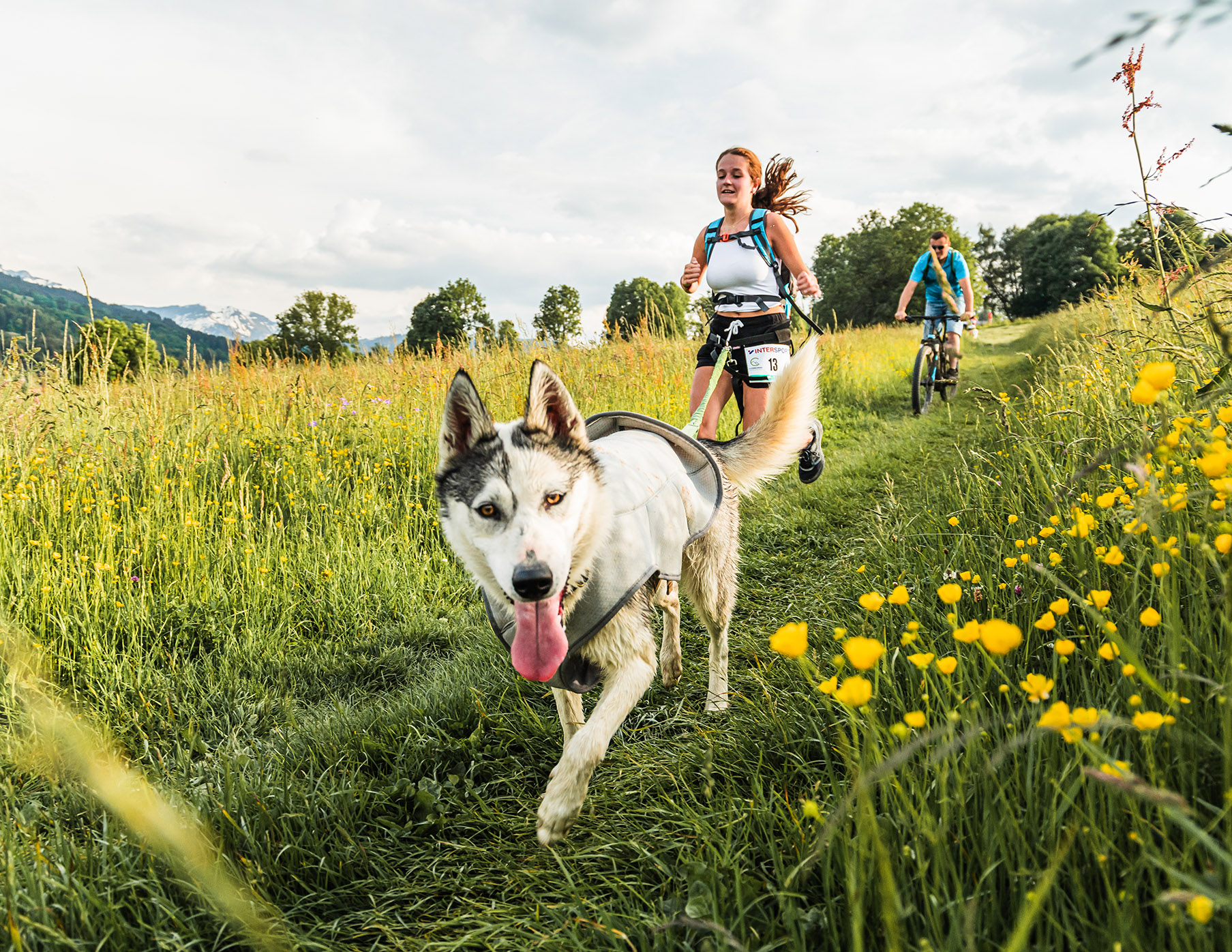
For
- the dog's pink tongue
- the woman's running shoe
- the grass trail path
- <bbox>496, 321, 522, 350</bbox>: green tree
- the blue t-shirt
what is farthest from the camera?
the blue t-shirt

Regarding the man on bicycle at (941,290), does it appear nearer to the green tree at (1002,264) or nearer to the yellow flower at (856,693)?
the yellow flower at (856,693)

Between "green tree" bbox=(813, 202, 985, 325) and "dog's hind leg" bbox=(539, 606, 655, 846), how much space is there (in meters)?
44.2

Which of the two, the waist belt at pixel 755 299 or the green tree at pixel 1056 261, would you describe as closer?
the waist belt at pixel 755 299

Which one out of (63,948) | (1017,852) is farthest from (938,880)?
(63,948)

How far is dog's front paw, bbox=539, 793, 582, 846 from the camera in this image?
1.81 meters

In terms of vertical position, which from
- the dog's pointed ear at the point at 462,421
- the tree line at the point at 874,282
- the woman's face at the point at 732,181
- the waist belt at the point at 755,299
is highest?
the tree line at the point at 874,282

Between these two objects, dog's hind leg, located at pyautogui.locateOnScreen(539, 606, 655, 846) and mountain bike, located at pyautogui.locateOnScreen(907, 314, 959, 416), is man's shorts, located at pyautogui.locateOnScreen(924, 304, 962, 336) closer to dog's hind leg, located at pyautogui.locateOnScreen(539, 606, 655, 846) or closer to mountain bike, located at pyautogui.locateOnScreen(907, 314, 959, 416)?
mountain bike, located at pyautogui.locateOnScreen(907, 314, 959, 416)

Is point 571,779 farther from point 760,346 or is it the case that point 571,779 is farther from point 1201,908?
point 760,346

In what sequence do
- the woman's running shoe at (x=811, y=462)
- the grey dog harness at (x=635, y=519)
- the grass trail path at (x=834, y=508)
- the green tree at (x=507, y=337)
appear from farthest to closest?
the green tree at (x=507, y=337), the woman's running shoe at (x=811, y=462), the grass trail path at (x=834, y=508), the grey dog harness at (x=635, y=519)

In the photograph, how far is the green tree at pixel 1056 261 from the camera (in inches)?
1759

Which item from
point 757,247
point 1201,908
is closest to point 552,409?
point 1201,908

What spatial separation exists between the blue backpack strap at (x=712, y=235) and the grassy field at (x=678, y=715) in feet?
7.14

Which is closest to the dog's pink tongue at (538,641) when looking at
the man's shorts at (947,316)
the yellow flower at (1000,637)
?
the yellow flower at (1000,637)

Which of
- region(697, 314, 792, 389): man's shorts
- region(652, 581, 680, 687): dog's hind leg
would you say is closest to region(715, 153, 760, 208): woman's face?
region(697, 314, 792, 389): man's shorts
